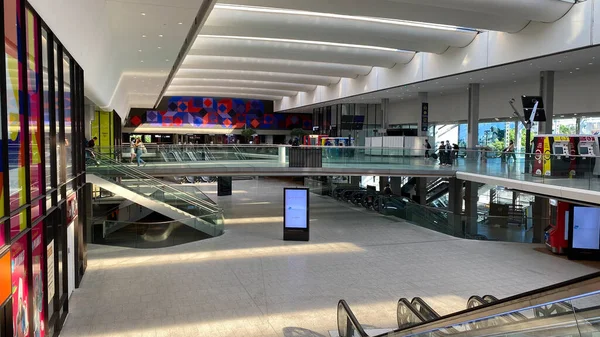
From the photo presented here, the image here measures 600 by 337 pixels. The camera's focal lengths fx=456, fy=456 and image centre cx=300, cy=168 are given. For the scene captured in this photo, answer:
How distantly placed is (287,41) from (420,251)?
14.5 meters

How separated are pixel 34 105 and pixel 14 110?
1245 mm

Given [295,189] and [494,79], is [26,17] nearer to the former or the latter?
[295,189]

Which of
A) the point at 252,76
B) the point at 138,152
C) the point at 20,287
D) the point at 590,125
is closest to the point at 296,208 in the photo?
the point at 138,152

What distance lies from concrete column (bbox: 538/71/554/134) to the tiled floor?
7163 millimetres

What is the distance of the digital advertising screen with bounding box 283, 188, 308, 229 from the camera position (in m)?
15.2

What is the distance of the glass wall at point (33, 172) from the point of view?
430 cm

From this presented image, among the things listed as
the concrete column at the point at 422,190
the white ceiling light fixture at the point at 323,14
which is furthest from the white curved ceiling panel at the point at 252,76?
the white ceiling light fixture at the point at 323,14

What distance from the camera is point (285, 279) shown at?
35.6 feet

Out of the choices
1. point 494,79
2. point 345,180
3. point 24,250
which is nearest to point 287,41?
point 494,79

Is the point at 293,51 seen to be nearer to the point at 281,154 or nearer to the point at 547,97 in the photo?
the point at 281,154

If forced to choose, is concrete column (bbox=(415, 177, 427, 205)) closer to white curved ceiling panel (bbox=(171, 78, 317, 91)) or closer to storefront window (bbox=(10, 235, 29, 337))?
white curved ceiling panel (bbox=(171, 78, 317, 91))

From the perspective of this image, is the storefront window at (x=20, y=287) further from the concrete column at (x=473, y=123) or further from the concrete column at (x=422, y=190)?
the concrete column at (x=422, y=190)

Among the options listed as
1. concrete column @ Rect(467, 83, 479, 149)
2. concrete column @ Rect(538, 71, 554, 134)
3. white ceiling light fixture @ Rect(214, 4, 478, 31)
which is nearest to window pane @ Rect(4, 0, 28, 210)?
white ceiling light fixture @ Rect(214, 4, 478, 31)

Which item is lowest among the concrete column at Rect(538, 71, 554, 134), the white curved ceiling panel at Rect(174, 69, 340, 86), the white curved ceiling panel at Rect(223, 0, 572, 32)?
the concrete column at Rect(538, 71, 554, 134)
